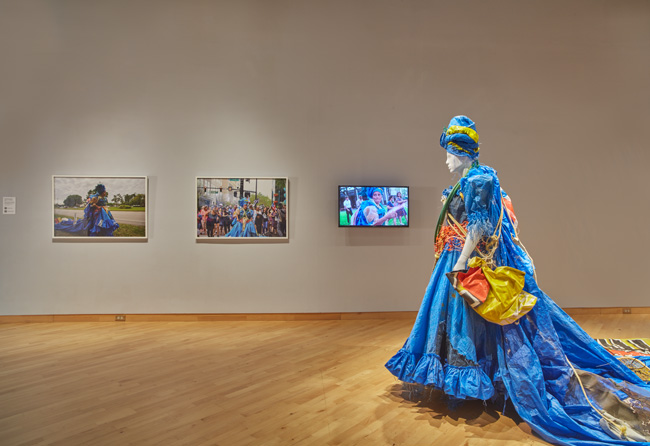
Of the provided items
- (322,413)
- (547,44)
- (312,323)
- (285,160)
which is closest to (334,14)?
(285,160)

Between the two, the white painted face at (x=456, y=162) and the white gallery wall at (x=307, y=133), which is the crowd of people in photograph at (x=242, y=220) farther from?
the white painted face at (x=456, y=162)

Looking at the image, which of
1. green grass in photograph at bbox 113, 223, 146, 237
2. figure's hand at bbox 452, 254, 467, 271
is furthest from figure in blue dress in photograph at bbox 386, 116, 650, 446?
green grass in photograph at bbox 113, 223, 146, 237

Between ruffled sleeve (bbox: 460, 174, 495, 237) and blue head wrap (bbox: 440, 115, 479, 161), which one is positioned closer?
ruffled sleeve (bbox: 460, 174, 495, 237)

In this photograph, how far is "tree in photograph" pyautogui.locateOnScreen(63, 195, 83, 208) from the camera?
550cm

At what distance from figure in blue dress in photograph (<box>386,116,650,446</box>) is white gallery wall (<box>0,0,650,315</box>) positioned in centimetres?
273

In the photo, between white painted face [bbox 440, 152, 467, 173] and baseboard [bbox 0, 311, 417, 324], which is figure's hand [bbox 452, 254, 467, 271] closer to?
white painted face [bbox 440, 152, 467, 173]

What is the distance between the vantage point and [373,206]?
18.6ft

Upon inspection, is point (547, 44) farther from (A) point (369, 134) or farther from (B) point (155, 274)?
(B) point (155, 274)

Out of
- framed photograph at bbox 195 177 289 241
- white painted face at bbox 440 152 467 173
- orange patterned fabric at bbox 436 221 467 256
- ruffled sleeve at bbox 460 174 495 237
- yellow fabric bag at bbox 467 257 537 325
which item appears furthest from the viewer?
framed photograph at bbox 195 177 289 241

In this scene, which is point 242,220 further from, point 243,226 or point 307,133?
point 307,133

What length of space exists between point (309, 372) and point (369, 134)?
331 cm

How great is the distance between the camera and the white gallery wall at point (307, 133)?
5.51 m

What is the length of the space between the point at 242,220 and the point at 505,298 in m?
3.69

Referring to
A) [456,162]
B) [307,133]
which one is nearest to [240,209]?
[307,133]
